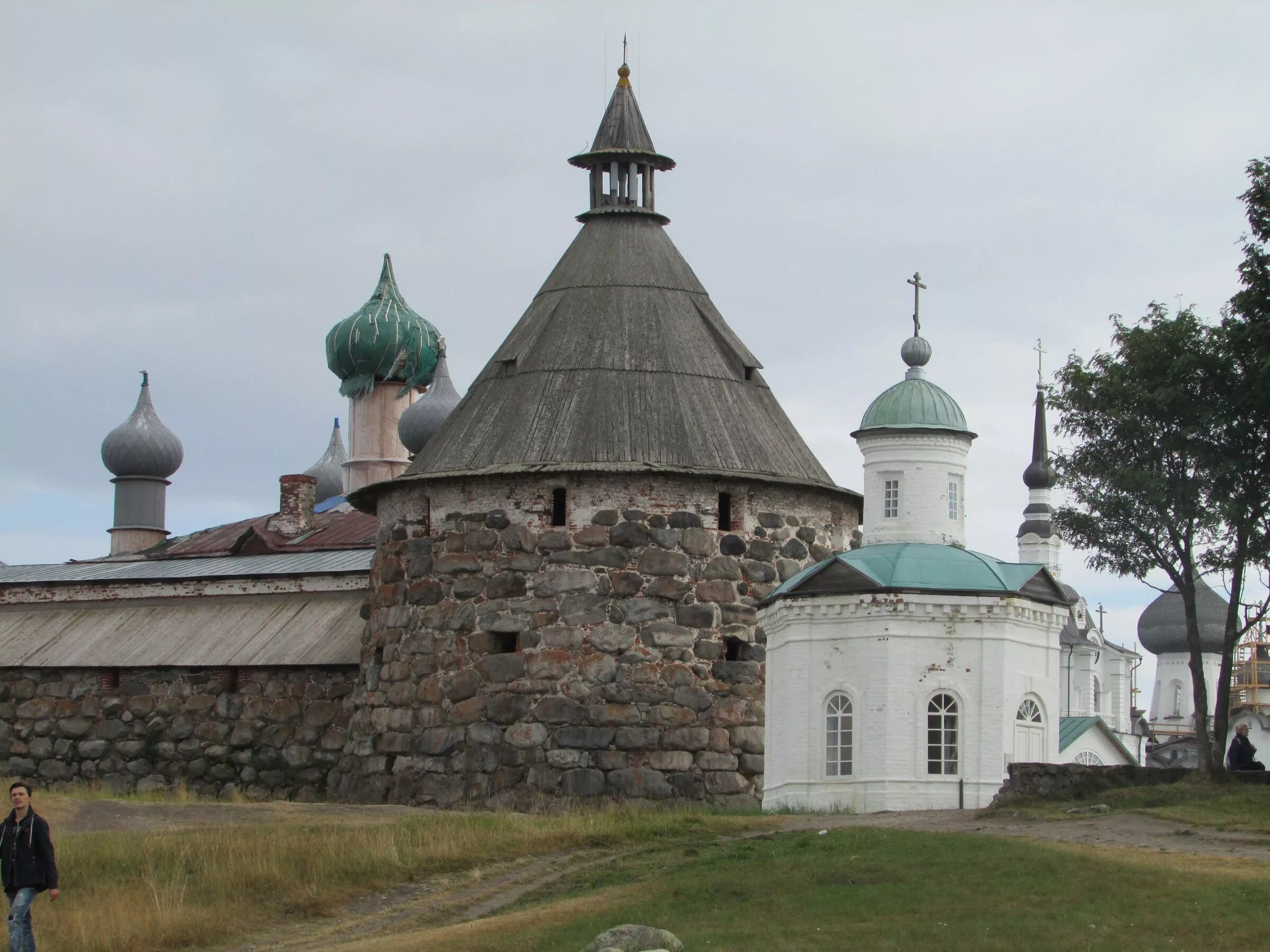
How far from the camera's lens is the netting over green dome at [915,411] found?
30.0 metres

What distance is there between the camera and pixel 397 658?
32281mm

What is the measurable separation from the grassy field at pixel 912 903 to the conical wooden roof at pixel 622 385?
11157 mm

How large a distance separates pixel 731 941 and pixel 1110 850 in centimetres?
468

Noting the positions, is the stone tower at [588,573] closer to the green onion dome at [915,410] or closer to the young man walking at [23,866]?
the green onion dome at [915,410]

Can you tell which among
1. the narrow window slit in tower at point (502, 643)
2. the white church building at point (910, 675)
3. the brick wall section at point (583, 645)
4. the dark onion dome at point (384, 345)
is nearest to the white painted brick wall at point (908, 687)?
the white church building at point (910, 675)

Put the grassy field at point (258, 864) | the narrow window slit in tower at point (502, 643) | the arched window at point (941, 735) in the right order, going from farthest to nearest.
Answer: the narrow window slit in tower at point (502, 643)
the arched window at point (941, 735)
the grassy field at point (258, 864)

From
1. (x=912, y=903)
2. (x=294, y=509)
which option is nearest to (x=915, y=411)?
(x=912, y=903)

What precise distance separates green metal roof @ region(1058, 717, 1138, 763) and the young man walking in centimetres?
2249

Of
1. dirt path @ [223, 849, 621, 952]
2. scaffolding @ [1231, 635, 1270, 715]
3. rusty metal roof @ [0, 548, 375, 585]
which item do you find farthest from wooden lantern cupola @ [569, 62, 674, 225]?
scaffolding @ [1231, 635, 1270, 715]

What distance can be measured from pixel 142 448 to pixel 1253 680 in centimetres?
3905

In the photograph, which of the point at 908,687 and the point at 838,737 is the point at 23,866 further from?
the point at 908,687

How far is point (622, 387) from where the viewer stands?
32.8 metres

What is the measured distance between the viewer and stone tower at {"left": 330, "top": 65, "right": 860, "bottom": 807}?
100ft

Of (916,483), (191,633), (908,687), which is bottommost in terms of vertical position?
(908,687)
